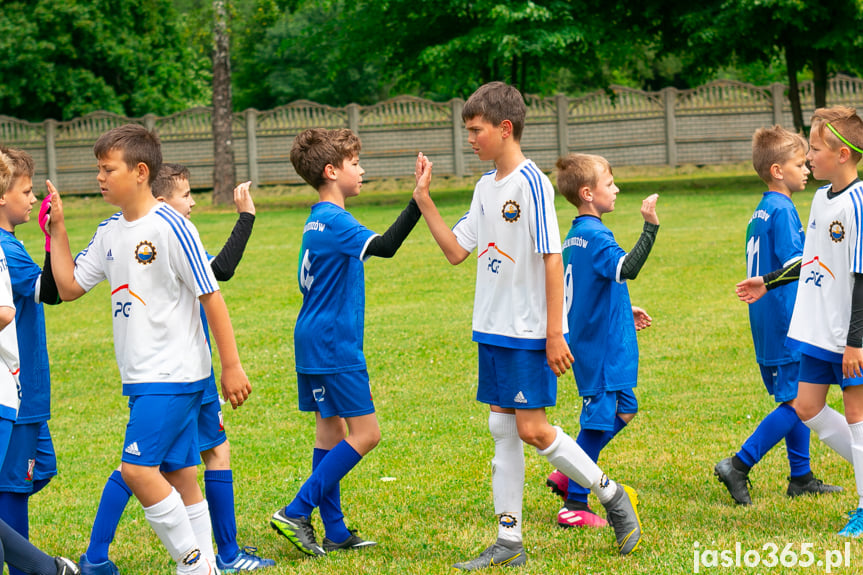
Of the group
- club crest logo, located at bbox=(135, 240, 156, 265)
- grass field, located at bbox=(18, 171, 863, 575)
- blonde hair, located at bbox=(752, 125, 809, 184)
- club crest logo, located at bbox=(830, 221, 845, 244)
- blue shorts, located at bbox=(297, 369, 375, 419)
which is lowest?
grass field, located at bbox=(18, 171, 863, 575)

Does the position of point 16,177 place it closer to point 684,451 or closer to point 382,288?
point 684,451

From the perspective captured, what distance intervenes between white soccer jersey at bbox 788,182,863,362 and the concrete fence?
26326 mm

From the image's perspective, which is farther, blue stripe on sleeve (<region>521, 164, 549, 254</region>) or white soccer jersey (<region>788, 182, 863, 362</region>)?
white soccer jersey (<region>788, 182, 863, 362</region>)

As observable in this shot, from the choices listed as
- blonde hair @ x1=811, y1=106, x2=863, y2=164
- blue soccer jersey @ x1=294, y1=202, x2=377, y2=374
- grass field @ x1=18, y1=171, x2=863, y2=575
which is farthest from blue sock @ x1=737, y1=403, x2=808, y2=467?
blue soccer jersey @ x1=294, y1=202, x2=377, y2=374

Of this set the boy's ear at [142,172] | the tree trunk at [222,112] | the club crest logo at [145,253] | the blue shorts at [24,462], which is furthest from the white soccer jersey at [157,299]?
the tree trunk at [222,112]

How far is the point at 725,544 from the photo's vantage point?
15.1ft

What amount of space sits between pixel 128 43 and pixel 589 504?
1461 inches

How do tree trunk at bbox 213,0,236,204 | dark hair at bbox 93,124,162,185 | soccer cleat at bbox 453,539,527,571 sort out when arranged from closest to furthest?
dark hair at bbox 93,124,162,185
soccer cleat at bbox 453,539,527,571
tree trunk at bbox 213,0,236,204

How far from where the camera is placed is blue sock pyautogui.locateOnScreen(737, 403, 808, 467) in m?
5.41

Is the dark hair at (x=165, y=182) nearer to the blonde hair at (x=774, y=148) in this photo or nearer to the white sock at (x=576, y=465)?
the white sock at (x=576, y=465)

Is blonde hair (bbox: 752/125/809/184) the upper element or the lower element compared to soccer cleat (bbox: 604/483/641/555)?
upper

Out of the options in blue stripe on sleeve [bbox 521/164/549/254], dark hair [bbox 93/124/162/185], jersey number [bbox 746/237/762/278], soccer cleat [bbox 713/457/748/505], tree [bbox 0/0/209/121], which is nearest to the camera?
dark hair [bbox 93/124/162/185]

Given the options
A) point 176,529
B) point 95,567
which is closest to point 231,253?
point 176,529

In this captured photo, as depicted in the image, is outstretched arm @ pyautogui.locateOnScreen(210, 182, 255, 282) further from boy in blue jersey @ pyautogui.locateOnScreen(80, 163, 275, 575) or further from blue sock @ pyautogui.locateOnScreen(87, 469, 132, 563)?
blue sock @ pyautogui.locateOnScreen(87, 469, 132, 563)
